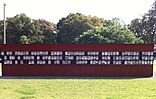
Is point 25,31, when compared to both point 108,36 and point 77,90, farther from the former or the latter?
point 77,90

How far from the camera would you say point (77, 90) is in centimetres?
1456

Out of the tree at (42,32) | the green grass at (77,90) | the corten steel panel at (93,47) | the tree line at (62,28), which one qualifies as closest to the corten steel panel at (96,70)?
the corten steel panel at (93,47)

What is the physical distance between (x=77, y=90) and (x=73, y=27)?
3236cm

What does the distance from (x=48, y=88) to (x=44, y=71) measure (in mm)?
5468

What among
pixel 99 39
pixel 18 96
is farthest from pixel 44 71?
pixel 99 39

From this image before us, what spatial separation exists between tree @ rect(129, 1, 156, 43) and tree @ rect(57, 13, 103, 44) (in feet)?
28.1

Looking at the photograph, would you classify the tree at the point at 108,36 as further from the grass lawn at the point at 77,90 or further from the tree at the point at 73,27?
the grass lawn at the point at 77,90

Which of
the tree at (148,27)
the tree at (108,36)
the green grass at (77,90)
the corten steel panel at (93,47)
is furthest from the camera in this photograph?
the tree at (148,27)

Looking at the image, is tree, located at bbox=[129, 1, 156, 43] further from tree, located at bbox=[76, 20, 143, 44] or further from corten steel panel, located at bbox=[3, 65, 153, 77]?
corten steel panel, located at bbox=[3, 65, 153, 77]

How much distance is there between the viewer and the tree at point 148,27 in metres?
52.1

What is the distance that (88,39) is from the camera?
115 feet

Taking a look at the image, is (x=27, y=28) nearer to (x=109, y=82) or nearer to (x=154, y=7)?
(x=154, y=7)

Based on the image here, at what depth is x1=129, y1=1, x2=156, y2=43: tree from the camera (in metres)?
52.1

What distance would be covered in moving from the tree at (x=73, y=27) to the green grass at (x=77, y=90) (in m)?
29.4
